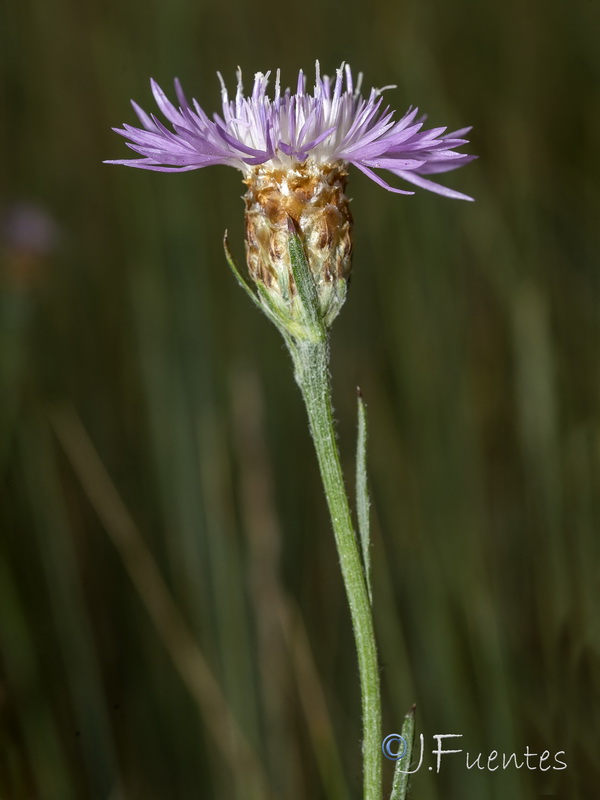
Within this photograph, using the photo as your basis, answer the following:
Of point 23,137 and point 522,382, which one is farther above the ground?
point 23,137

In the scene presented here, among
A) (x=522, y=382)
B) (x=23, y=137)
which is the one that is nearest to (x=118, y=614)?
(x=522, y=382)

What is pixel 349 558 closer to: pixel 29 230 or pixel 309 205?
pixel 309 205

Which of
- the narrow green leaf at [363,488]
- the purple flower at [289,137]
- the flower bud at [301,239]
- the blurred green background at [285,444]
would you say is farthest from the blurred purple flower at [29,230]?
the narrow green leaf at [363,488]

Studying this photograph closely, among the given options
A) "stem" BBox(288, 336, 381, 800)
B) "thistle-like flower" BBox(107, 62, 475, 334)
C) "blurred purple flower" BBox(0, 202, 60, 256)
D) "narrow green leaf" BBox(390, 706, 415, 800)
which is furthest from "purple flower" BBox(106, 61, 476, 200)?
"blurred purple flower" BBox(0, 202, 60, 256)

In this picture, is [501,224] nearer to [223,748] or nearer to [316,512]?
[316,512]

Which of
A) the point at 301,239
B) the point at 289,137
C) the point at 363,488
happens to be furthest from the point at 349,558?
the point at 289,137

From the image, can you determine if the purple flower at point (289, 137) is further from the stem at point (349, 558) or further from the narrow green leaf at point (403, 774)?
the narrow green leaf at point (403, 774)
